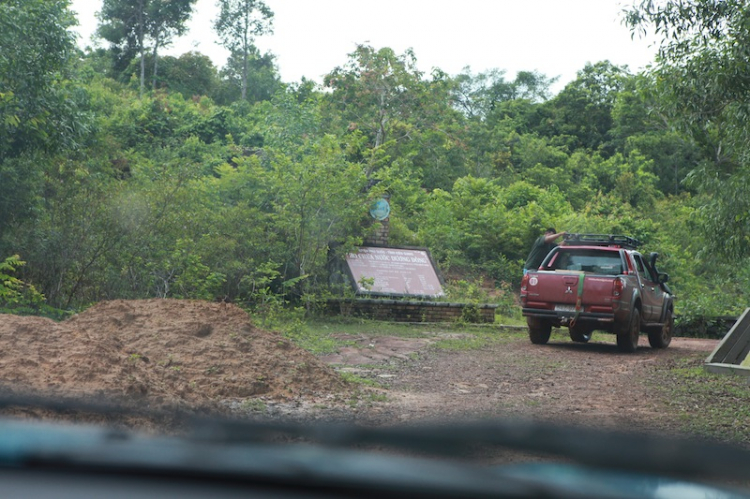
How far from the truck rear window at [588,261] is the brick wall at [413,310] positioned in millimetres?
3867

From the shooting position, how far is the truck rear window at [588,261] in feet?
44.3

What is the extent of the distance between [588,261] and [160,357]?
8.10 meters

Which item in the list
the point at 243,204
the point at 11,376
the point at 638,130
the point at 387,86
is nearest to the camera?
the point at 11,376

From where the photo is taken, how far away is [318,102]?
34.8 meters

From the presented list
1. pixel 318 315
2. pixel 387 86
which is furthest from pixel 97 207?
pixel 387 86

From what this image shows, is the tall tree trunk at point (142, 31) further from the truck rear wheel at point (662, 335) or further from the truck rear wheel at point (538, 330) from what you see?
the truck rear wheel at point (662, 335)

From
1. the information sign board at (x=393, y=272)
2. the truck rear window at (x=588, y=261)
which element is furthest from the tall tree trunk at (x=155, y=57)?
the truck rear window at (x=588, y=261)

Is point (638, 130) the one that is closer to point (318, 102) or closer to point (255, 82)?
point (318, 102)

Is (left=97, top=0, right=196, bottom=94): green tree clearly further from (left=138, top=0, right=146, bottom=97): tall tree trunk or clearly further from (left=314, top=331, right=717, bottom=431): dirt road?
(left=314, top=331, right=717, bottom=431): dirt road

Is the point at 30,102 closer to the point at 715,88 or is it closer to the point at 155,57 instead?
the point at 715,88

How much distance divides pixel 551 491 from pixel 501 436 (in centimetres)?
11

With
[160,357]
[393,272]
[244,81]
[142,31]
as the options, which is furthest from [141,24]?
[160,357]

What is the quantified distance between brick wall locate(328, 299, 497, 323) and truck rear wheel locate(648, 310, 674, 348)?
4.08m

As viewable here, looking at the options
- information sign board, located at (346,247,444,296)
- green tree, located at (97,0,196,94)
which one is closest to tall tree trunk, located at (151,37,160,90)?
green tree, located at (97,0,196,94)
